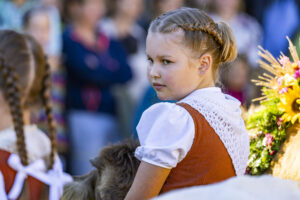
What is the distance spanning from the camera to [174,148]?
182 centimetres

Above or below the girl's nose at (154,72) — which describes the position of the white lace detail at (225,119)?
below

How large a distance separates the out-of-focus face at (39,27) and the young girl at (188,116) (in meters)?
3.40

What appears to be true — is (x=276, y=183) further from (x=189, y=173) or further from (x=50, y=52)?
(x=50, y=52)

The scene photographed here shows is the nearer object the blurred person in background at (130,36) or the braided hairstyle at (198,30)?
the braided hairstyle at (198,30)

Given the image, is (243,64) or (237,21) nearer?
(243,64)

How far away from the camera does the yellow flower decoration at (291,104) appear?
214cm

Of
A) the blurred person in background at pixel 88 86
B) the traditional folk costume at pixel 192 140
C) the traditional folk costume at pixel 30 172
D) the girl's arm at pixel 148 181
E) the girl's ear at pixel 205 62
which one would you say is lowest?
the blurred person in background at pixel 88 86

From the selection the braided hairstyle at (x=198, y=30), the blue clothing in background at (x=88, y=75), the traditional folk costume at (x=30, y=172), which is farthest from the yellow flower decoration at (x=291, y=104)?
the blue clothing in background at (x=88, y=75)

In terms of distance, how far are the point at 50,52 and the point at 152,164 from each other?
363 centimetres

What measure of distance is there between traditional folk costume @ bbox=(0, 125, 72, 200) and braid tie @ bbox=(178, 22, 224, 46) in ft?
3.43

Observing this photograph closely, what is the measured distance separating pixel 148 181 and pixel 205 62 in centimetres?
53

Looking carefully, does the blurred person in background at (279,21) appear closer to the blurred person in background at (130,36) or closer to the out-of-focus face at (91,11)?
the blurred person in background at (130,36)

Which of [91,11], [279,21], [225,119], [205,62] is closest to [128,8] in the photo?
[91,11]

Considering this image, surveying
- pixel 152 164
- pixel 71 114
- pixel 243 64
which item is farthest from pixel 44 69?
pixel 243 64
